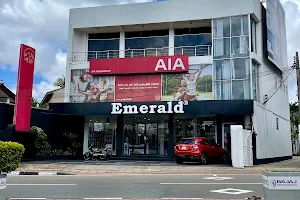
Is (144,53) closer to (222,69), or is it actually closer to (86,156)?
(222,69)

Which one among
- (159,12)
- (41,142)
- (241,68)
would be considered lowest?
(41,142)

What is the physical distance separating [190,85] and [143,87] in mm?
3571

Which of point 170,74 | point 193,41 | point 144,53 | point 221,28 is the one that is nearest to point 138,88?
point 170,74

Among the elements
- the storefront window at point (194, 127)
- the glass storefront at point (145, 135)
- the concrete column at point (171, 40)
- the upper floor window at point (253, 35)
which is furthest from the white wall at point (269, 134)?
the concrete column at point (171, 40)

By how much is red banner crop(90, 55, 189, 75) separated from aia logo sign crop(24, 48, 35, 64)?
211 inches

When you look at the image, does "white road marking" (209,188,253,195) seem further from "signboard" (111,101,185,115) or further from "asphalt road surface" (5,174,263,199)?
"signboard" (111,101,185,115)

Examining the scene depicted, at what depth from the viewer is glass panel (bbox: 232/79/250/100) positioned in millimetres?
23422

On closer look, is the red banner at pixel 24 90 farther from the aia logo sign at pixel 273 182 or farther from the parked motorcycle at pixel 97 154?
the aia logo sign at pixel 273 182

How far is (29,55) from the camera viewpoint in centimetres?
2175

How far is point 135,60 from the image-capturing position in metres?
25.7

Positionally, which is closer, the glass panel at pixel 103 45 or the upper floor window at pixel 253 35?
the upper floor window at pixel 253 35

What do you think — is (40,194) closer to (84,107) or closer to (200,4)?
(84,107)

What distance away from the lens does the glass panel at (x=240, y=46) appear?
23781 mm

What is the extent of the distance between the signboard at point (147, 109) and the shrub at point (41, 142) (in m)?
4.91
